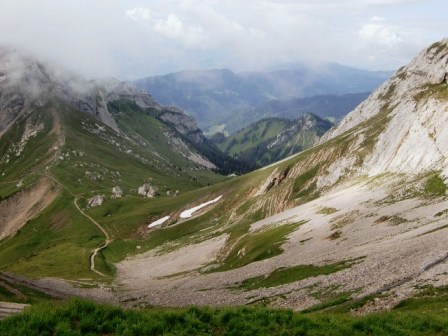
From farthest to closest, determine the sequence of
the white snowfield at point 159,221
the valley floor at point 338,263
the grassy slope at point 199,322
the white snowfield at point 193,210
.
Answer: the white snowfield at point 159,221, the white snowfield at point 193,210, the valley floor at point 338,263, the grassy slope at point 199,322

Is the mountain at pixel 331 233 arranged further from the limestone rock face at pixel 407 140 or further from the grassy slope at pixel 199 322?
the grassy slope at pixel 199 322

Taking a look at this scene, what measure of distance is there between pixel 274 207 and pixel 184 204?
197 feet

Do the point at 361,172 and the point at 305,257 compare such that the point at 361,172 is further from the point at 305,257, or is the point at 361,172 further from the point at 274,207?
the point at 305,257

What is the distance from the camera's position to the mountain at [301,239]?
43094 millimetres

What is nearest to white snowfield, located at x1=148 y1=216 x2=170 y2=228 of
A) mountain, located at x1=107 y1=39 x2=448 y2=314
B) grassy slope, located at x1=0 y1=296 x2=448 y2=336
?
mountain, located at x1=107 y1=39 x2=448 y2=314

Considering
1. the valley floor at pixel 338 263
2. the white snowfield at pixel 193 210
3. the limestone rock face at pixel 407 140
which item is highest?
the limestone rock face at pixel 407 140

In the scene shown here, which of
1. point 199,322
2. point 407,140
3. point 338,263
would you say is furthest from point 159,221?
point 199,322

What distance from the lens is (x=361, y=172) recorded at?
129 metres

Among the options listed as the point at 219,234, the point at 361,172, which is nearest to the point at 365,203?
the point at 361,172

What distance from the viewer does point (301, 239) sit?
266 ft

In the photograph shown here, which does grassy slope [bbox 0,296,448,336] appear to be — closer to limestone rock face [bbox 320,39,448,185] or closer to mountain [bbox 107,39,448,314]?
mountain [bbox 107,39,448,314]

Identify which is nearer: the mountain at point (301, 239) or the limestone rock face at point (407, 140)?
the mountain at point (301, 239)

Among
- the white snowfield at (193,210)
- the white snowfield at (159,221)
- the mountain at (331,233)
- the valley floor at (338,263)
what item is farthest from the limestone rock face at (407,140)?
the white snowfield at (159,221)

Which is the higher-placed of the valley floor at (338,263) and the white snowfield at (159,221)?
the valley floor at (338,263)
